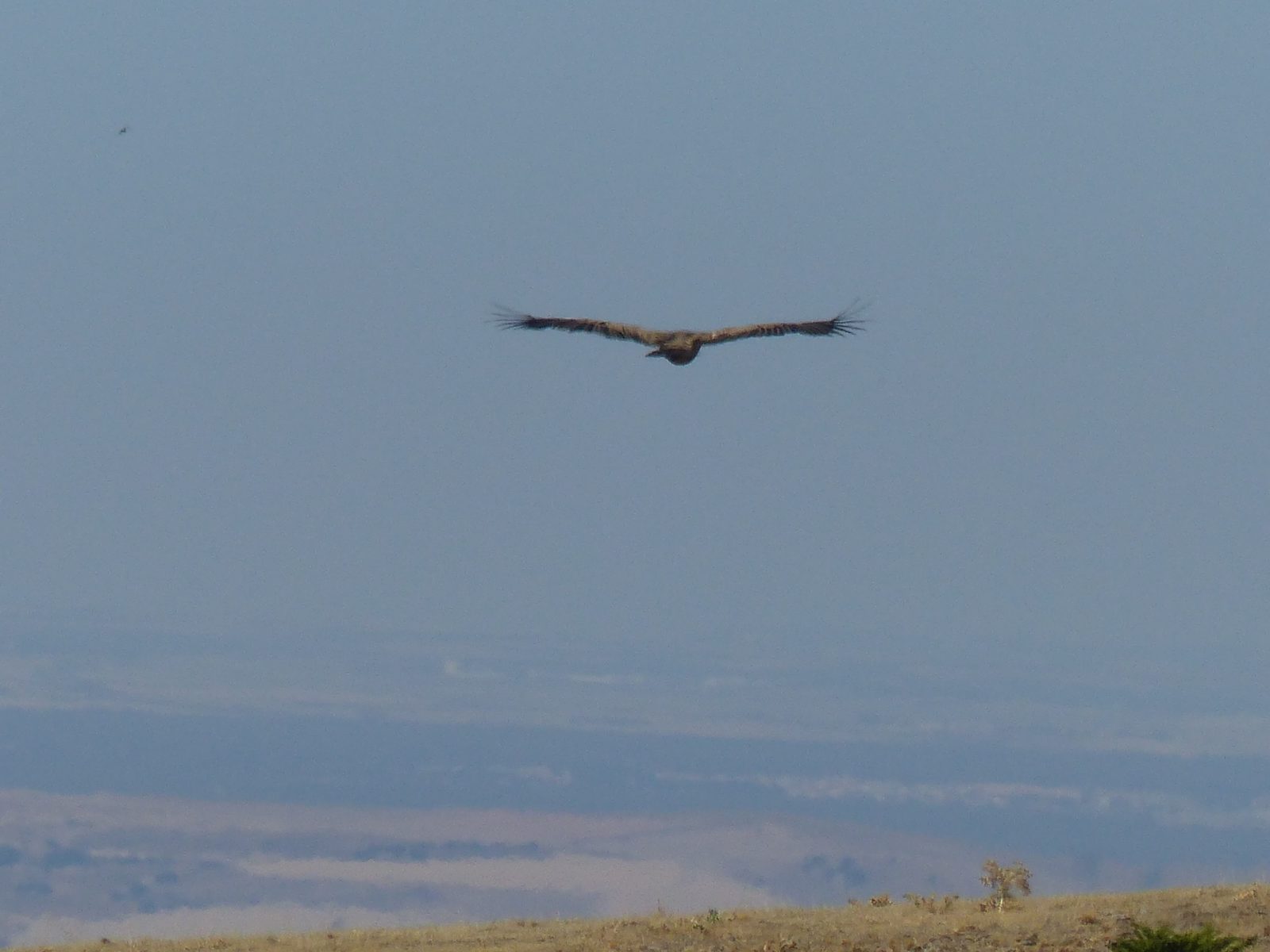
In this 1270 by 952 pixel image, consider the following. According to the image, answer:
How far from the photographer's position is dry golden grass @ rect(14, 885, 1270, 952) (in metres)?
22.1

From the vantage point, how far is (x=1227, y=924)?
22.2m

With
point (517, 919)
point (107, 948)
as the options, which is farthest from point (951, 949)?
point (107, 948)

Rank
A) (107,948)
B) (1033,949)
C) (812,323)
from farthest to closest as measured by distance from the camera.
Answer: (107,948)
(812,323)
(1033,949)

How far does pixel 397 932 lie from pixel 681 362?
9236 millimetres

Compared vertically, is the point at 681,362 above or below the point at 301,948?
above

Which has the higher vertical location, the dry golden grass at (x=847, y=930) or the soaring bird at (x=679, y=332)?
the soaring bird at (x=679, y=332)

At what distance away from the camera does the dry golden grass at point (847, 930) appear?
22.1 m

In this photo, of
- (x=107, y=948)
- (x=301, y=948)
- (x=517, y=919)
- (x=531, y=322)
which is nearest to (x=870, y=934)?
(x=517, y=919)

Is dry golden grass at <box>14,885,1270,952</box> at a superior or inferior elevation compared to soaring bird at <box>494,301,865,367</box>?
inferior

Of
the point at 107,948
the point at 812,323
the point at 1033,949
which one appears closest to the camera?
the point at 1033,949

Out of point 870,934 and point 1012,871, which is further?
point 1012,871

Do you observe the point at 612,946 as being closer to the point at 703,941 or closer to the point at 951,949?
the point at 703,941

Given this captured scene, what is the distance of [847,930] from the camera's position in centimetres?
2298

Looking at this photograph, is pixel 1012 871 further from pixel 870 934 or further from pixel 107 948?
pixel 107 948
